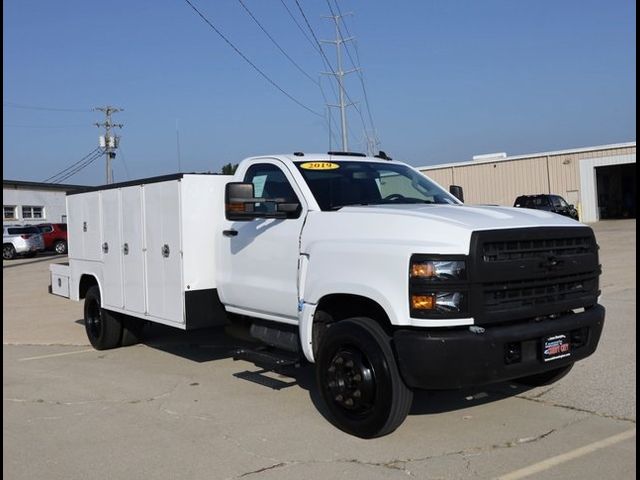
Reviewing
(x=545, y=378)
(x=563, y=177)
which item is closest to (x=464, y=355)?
(x=545, y=378)

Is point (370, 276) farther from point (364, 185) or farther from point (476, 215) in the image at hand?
point (364, 185)

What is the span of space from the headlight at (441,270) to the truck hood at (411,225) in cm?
8

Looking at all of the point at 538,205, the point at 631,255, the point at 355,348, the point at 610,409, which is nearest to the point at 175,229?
the point at 355,348

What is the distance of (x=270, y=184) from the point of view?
623 centimetres

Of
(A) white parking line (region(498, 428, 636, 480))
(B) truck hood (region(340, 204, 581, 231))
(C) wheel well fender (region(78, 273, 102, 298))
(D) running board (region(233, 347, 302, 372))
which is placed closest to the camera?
(A) white parking line (region(498, 428, 636, 480))

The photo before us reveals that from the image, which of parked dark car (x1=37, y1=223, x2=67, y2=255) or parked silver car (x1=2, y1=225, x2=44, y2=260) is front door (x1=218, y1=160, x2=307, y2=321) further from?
parked dark car (x1=37, y1=223, x2=67, y2=255)

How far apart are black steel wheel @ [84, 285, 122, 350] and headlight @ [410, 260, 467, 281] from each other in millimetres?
5319

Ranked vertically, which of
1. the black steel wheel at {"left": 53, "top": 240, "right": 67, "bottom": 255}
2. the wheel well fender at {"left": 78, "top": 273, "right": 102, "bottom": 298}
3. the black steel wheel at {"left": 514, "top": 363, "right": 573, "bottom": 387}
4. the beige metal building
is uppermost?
the beige metal building

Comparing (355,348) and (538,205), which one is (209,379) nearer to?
(355,348)

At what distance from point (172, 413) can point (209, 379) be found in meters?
1.16

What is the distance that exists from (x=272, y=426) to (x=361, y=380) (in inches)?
38.7

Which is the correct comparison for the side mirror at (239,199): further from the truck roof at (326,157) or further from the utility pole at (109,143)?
the utility pole at (109,143)

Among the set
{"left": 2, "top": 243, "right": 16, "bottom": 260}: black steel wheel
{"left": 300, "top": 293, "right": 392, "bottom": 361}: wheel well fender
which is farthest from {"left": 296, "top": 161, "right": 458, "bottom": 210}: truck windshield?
{"left": 2, "top": 243, "right": 16, "bottom": 260}: black steel wheel

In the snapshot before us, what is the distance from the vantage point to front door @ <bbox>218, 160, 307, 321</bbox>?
568 centimetres
